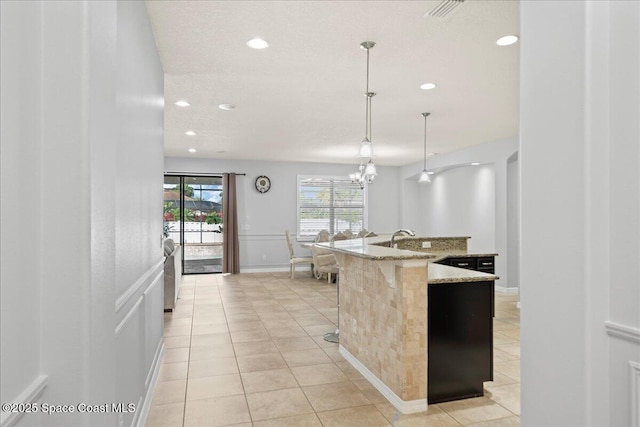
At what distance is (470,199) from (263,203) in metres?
4.70

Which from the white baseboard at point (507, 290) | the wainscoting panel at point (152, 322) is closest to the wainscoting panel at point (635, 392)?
the wainscoting panel at point (152, 322)

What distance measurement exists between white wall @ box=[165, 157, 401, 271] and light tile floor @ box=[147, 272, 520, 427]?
3807 mm

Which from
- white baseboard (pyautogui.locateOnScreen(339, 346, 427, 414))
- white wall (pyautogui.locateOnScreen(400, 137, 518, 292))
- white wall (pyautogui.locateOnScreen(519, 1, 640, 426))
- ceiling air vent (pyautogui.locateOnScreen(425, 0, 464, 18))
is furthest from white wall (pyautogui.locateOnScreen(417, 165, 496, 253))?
white wall (pyautogui.locateOnScreen(519, 1, 640, 426))

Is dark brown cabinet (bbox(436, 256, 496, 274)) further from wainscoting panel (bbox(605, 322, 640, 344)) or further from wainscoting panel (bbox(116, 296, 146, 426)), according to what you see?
wainscoting panel (bbox(605, 322, 640, 344))

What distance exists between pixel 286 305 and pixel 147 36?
13.9 feet

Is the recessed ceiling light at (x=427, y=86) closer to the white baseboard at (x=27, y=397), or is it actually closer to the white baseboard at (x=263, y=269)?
the white baseboard at (x=27, y=397)

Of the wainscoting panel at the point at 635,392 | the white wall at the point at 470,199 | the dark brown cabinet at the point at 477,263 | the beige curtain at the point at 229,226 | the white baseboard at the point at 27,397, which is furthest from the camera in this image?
the beige curtain at the point at 229,226

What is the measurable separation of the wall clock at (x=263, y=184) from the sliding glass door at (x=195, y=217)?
2.99 feet

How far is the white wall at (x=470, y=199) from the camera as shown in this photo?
6.98m

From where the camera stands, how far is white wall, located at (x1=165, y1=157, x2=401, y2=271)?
9344 millimetres

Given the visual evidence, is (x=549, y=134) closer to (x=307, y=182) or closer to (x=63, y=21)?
(x=63, y=21)

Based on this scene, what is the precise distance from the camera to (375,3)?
8.21ft

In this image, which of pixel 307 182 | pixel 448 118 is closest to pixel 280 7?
pixel 448 118

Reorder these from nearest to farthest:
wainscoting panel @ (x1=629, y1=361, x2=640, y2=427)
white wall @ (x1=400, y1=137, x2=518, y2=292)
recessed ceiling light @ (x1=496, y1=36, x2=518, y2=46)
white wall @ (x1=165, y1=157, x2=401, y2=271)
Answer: wainscoting panel @ (x1=629, y1=361, x2=640, y2=427) → recessed ceiling light @ (x1=496, y1=36, x2=518, y2=46) → white wall @ (x1=400, y1=137, x2=518, y2=292) → white wall @ (x1=165, y1=157, x2=401, y2=271)
